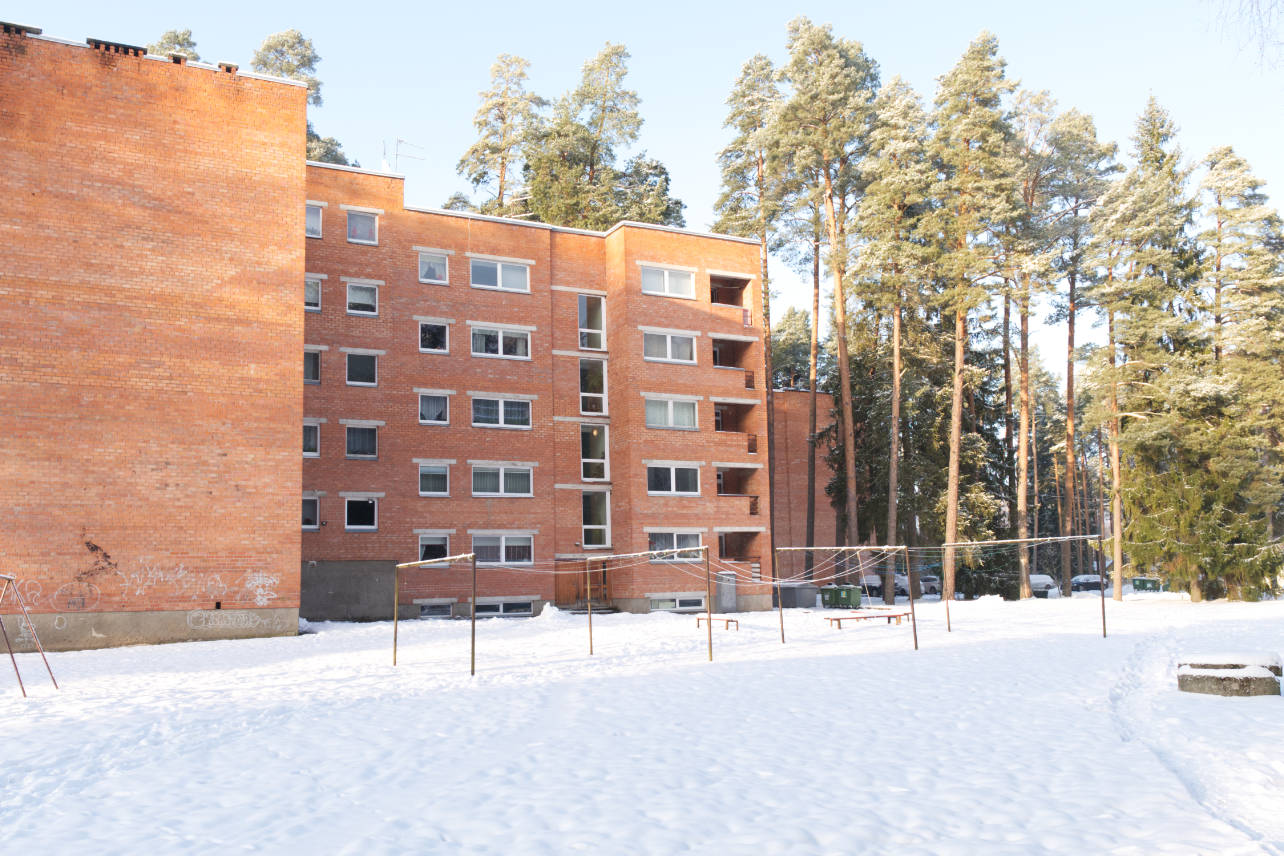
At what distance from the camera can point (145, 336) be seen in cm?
2259

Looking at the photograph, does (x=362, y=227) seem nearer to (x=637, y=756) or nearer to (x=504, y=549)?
(x=504, y=549)

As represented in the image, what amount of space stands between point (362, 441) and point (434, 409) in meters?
2.79

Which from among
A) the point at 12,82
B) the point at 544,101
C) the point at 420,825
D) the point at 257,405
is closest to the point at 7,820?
the point at 420,825

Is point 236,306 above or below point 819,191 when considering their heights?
below

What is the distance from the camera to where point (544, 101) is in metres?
52.3

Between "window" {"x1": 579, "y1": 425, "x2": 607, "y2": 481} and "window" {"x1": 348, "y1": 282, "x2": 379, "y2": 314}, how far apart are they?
867cm

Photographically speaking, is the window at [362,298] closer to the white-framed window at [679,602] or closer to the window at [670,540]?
the window at [670,540]

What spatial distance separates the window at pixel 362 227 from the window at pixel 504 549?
1098 centimetres

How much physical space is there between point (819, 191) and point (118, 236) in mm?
28311

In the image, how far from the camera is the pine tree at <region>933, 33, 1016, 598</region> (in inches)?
1510

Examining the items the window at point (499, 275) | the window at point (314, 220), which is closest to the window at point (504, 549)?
the window at point (499, 275)

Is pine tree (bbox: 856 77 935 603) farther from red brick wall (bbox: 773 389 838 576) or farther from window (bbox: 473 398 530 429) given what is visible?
window (bbox: 473 398 530 429)

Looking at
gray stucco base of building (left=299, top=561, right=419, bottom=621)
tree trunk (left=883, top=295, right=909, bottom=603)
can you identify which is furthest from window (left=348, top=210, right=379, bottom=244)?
tree trunk (left=883, top=295, right=909, bottom=603)

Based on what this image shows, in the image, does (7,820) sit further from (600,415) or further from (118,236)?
(600,415)
